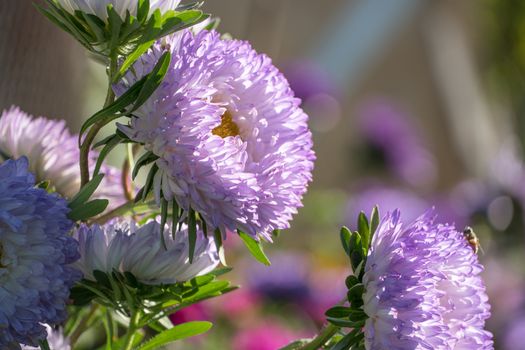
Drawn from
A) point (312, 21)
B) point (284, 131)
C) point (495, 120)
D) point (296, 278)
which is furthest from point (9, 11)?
point (495, 120)

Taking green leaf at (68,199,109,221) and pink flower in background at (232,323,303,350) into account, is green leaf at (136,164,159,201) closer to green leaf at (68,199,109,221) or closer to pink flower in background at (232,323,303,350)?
green leaf at (68,199,109,221)

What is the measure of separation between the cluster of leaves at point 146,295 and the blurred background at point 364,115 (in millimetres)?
309

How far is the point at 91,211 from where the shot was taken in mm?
581

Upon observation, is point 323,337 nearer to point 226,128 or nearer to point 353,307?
point 353,307

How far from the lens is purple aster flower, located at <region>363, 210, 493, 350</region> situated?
0.56 metres

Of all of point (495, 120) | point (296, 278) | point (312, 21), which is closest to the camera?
point (296, 278)

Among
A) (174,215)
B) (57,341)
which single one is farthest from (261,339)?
(174,215)

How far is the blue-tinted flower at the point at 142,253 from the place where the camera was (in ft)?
1.96

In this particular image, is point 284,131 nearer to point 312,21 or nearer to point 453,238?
point 453,238

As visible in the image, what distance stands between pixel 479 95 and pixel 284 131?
A: 568cm

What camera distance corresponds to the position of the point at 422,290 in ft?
1.84

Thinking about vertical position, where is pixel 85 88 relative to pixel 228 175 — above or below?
above

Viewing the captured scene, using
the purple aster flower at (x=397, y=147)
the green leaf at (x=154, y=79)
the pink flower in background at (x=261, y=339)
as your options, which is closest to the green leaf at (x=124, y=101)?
the green leaf at (x=154, y=79)

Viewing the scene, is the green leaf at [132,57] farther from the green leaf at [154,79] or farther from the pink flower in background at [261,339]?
the pink flower in background at [261,339]
